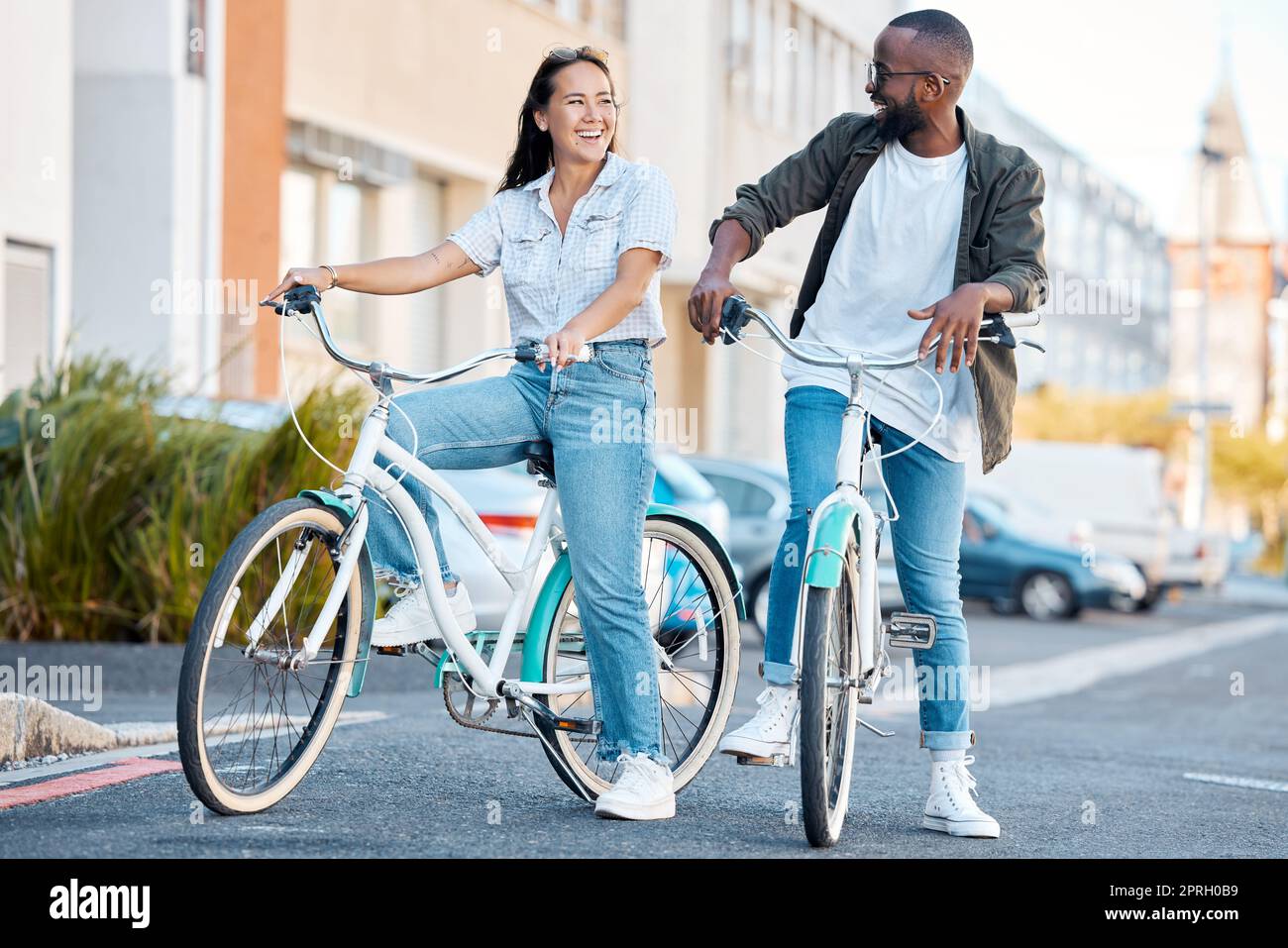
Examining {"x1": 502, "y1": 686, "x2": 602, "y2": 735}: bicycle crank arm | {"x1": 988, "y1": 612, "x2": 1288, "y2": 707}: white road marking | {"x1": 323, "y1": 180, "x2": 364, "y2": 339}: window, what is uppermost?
{"x1": 323, "y1": 180, "x2": 364, "y2": 339}: window

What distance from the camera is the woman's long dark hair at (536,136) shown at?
4902mm

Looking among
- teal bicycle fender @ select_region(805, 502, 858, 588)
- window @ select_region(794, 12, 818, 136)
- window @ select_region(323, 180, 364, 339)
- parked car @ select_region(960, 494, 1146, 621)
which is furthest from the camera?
window @ select_region(794, 12, 818, 136)

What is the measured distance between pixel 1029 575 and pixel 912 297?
1756 centimetres

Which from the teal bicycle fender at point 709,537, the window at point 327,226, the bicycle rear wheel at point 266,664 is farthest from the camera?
the window at point 327,226

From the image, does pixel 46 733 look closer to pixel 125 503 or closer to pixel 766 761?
pixel 766 761

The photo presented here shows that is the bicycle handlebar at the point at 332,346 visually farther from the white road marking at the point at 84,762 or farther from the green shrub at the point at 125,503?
the green shrub at the point at 125,503

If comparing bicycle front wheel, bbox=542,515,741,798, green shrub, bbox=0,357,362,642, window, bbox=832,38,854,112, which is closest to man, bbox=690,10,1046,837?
bicycle front wheel, bbox=542,515,741,798

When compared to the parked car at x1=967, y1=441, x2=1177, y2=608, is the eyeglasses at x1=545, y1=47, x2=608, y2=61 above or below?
above

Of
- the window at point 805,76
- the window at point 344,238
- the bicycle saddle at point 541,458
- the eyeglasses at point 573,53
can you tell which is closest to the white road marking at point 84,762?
the bicycle saddle at point 541,458

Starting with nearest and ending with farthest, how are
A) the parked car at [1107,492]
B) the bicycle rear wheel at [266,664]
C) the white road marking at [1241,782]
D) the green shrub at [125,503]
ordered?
the bicycle rear wheel at [266,664] < the white road marking at [1241,782] < the green shrub at [125,503] < the parked car at [1107,492]

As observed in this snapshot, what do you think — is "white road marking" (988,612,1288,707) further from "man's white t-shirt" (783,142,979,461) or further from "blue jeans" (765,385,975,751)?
"man's white t-shirt" (783,142,979,461)

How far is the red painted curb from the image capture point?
188 inches

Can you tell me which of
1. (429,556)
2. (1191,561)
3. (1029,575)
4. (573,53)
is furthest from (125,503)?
(1191,561)
